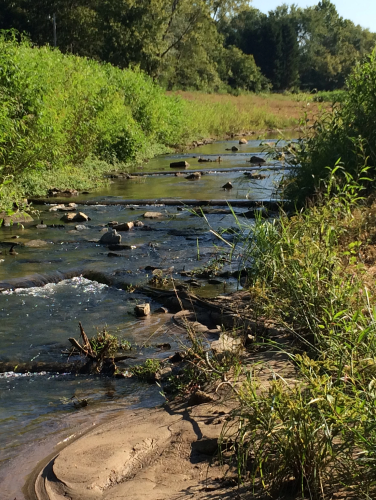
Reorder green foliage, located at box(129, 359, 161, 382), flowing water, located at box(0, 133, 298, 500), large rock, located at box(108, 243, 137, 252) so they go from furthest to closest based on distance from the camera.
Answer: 1. large rock, located at box(108, 243, 137, 252)
2. green foliage, located at box(129, 359, 161, 382)
3. flowing water, located at box(0, 133, 298, 500)

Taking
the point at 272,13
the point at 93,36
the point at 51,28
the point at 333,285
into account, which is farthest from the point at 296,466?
the point at 272,13

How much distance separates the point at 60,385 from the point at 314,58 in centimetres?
6988

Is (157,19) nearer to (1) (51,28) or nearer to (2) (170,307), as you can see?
(1) (51,28)

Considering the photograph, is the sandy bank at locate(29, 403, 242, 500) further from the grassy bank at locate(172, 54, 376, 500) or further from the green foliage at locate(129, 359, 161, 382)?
the green foliage at locate(129, 359, 161, 382)

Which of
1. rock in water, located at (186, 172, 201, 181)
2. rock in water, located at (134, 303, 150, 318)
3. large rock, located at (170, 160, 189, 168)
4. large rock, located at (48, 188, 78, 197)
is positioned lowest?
rock in water, located at (134, 303, 150, 318)

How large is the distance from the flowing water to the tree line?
316 inches

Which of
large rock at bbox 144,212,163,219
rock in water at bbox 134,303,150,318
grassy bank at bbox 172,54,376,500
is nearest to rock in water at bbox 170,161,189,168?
large rock at bbox 144,212,163,219

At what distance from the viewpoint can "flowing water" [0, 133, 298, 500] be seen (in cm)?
A: 419

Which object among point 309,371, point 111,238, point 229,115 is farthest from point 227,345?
point 229,115

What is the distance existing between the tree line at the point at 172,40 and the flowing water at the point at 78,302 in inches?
316

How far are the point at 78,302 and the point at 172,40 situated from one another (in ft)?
120

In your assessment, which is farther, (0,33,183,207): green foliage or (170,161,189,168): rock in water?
(170,161,189,168): rock in water

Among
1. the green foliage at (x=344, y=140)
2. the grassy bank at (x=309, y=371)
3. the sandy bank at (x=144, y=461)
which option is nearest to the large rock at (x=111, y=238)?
the green foliage at (x=344, y=140)

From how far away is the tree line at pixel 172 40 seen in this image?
33000 millimetres
